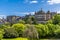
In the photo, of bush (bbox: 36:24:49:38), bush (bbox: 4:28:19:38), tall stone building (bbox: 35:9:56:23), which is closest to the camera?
bush (bbox: 4:28:19:38)

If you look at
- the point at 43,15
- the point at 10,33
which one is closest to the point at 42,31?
the point at 10,33

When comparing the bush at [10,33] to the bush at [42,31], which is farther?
the bush at [42,31]

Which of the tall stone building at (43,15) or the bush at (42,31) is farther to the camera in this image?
the tall stone building at (43,15)

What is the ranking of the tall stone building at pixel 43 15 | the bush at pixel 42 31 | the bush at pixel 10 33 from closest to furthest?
the bush at pixel 10 33
the bush at pixel 42 31
the tall stone building at pixel 43 15

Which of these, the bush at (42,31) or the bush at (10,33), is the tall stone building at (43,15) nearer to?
the bush at (42,31)

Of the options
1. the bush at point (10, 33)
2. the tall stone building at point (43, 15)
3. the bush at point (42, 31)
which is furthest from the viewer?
the tall stone building at point (43, 15)

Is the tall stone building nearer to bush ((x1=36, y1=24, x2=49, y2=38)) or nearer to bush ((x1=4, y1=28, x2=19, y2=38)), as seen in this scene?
bush ((x1=36, y1=24, x2=49, y2=38))

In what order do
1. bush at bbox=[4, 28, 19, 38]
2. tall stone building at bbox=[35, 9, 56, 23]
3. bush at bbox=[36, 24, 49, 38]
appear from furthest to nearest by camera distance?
tall stone building at bbox=[35, 9, 56, 23] < bush at bbox=[36, 24, 49, 38] < bush at bbox=[4, 28, 19, 38]

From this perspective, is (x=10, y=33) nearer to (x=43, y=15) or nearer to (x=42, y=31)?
(x=42, y=31)

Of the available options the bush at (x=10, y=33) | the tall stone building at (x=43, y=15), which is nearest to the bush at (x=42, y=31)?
the bush at (x=10, y=33)

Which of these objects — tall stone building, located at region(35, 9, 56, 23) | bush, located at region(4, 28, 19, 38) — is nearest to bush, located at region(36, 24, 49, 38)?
Result: bush, located at region(4, 28, 19, 38)

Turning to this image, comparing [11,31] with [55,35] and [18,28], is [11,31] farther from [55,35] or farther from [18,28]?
[55,35]

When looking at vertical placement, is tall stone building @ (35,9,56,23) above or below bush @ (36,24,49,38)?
above

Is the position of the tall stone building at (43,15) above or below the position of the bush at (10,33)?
above
